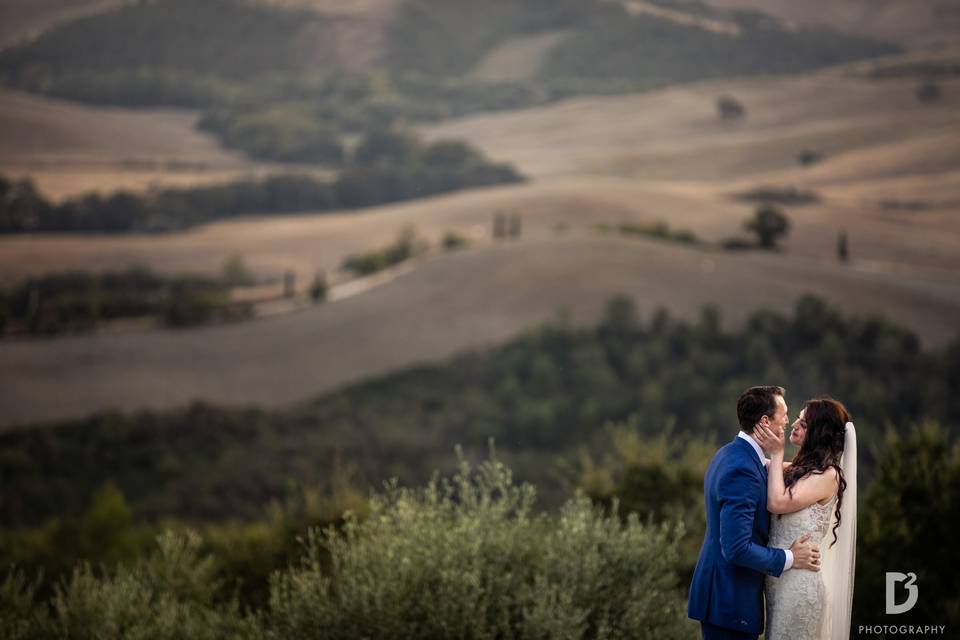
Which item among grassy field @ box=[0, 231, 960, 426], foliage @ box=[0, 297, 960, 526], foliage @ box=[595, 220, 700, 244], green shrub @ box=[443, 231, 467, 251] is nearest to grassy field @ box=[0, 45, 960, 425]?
grassy field @ box=[0, 231, 960, 426]

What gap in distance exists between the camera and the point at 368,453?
32.2 metres

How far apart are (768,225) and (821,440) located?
34.3 meters

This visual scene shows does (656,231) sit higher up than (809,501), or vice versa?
(809,501)

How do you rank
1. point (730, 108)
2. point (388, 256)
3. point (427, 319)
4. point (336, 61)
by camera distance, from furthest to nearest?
point (336, 61) < point (730, 108) < point (388, 256) < point (427, 319)

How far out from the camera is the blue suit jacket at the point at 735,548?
439cm

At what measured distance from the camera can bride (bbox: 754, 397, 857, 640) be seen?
4461 mm

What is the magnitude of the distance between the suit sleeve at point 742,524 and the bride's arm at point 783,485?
0.07 m

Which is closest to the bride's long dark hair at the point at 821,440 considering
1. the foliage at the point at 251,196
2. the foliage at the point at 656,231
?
the foliage at the point at 656,231

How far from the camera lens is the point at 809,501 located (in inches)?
175

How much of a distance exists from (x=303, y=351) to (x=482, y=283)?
6169 millimetres

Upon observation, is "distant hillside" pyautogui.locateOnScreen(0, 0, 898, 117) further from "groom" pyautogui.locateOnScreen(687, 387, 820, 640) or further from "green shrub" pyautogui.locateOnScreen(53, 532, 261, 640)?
"groom" pyautogui.locateOnScreen(687, 387, 820, 640)

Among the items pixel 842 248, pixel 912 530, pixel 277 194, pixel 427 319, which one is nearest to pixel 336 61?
pixel 277 194

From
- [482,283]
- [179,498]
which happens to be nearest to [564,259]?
[482,283]

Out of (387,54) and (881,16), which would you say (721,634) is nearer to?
(881,16)
